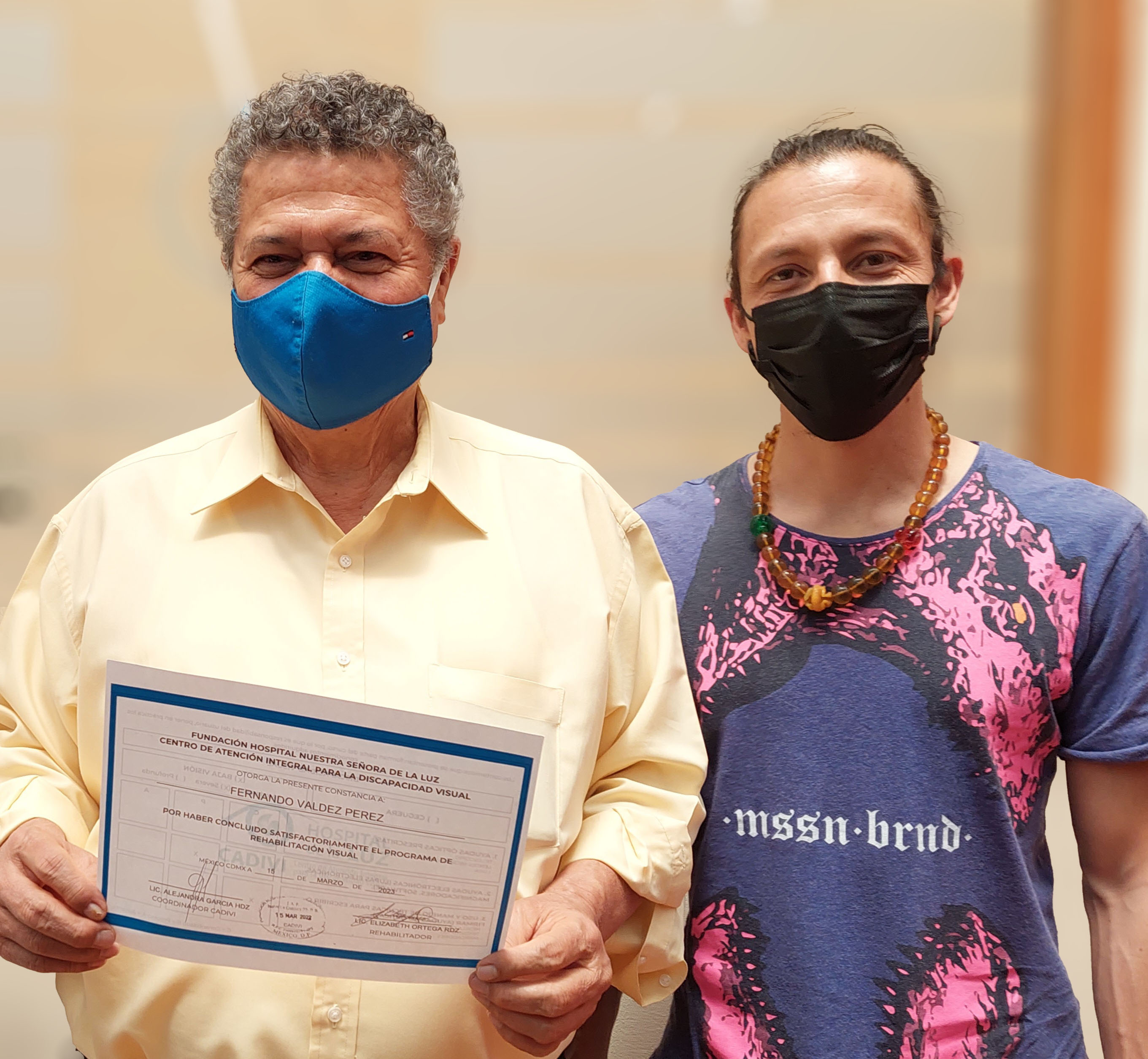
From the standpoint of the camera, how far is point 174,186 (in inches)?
90.4

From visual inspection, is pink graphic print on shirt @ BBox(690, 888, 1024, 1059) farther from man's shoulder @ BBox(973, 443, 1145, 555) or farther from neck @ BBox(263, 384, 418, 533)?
neck @ BBox(263, 384, 418, 533)

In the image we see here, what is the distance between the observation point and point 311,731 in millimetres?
1002

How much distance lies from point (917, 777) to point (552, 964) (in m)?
0.51

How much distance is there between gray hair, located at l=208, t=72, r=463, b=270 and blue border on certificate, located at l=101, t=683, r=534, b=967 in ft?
1.88

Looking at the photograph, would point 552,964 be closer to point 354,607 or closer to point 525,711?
point 525,711

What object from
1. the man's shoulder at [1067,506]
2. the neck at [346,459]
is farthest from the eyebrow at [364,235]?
the man's shoulder at [1067,506]

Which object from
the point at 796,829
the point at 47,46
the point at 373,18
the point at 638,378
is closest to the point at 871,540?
the point at 796,829

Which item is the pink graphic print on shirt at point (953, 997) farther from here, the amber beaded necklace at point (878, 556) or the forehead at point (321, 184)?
the forehead at point (321, 184)

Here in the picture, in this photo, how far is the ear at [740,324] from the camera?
4.90 feet

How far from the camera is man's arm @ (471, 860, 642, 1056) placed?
1078 mm

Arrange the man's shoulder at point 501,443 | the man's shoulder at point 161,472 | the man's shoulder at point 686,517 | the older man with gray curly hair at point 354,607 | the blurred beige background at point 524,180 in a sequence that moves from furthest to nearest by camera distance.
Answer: the blurred beige background at point 524,180
the man's shoulder at point 686,517
the man's shoulder at point 501,443
the man's shoulder at point 161,472
the older man with gray curly hair at point 354,607

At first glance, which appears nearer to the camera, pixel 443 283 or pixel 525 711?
pixel 525 711

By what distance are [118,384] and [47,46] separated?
26.6 inches

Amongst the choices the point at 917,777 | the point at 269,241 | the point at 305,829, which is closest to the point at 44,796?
the point at 305,829
